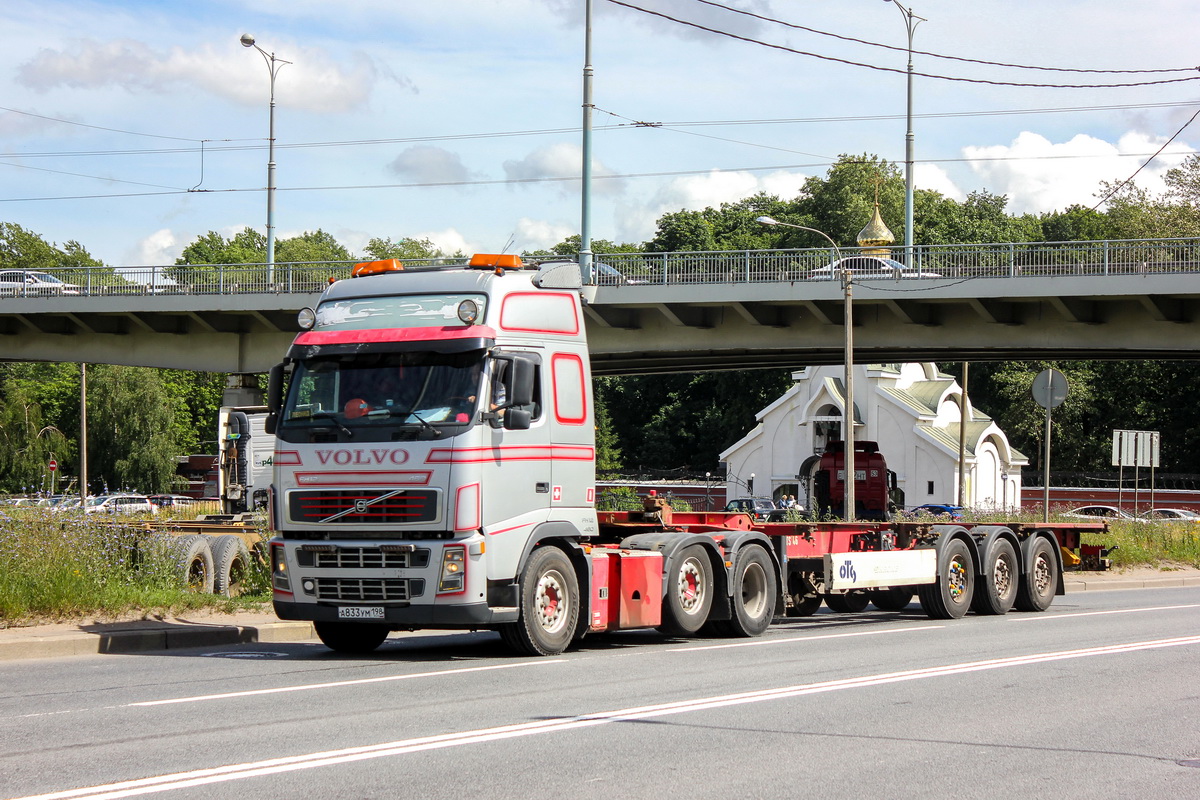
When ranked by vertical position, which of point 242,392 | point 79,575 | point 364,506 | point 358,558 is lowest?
point 79,575

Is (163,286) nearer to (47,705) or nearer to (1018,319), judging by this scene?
(1018,319)

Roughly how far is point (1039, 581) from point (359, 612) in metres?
10.9

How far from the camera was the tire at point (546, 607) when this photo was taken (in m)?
12.4

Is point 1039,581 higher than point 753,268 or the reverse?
the reverse

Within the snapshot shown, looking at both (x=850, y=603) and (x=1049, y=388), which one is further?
(x=1049, y=388)

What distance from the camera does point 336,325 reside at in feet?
41.7

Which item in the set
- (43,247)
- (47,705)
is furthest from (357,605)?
(43,247)

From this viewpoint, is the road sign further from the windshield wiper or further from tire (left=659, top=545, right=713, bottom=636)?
the windshield wiper

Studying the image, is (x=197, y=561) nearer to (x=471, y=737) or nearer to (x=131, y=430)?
(x=471, y=737)

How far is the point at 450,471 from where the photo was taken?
38.7 feet

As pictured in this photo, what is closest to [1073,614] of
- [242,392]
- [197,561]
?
[197,561]

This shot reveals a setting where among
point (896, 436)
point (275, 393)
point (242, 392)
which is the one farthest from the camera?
point (896, 436)

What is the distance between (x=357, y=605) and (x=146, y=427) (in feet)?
229

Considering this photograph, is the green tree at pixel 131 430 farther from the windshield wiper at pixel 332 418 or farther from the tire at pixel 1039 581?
the windshield wiper at pixel 332 418
